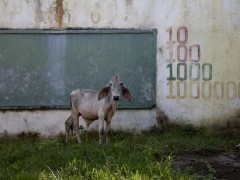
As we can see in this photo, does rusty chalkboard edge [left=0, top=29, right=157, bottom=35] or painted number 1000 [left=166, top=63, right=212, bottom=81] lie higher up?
rusty chalkboard edge [left=0, top=29, right=157, bottom=35]

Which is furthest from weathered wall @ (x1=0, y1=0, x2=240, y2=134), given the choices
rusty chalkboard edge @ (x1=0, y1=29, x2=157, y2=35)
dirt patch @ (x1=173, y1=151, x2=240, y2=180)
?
dirt patch @ (x1=173, y1=151, x2=240, y2=180)

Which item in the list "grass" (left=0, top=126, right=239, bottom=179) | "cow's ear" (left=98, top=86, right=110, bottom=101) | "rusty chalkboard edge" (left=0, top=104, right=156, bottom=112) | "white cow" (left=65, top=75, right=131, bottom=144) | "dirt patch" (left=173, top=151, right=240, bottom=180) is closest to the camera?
"grass" (left=0, top=126, right=239, bottom=179)

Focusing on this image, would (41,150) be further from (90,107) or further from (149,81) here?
(149,81)

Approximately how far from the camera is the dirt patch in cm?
627

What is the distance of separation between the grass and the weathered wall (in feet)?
1.47

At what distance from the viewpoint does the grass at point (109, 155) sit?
595cm

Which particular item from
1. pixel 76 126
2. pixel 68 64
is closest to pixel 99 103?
pixel 76 126

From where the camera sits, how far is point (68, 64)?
33.0 ft

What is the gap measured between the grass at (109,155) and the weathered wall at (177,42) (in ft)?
1.47

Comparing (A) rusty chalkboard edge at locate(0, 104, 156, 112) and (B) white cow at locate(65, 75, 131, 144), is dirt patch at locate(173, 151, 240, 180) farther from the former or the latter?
(A) rusty chalkboard edge at locate(0, 104, 156, 112)

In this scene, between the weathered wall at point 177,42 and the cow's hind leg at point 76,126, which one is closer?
the cow's hind leg at point 76,126

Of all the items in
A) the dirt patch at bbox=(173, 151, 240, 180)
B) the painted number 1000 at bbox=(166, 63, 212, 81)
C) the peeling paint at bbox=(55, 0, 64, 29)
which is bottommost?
the dirt patch at bbox=(173, 151, 240, 180)

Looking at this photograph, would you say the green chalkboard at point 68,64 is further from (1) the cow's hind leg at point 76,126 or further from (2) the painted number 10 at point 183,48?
(1) the cow's hind leg at point 76,126

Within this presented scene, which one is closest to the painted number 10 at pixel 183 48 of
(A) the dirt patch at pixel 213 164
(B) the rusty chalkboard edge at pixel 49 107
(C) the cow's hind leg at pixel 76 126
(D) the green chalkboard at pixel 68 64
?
(D) the green chalkboard at pixel 68 64
